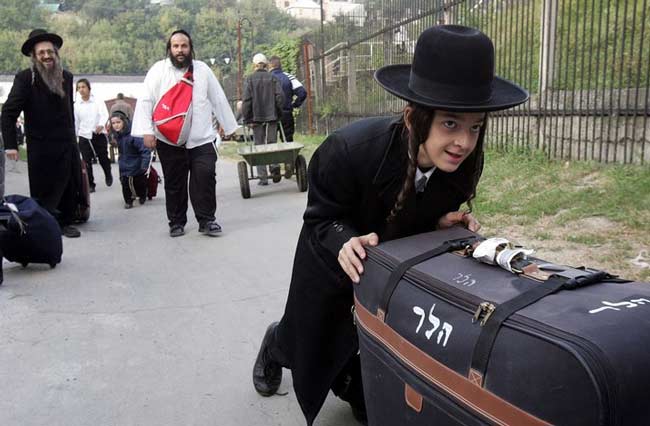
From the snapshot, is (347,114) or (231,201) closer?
(231,201)

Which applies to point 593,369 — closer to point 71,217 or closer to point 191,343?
point 191,343

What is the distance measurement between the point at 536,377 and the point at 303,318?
1328 millimetres

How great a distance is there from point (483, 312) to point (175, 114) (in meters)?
5.33

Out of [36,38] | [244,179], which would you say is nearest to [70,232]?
[36,38]

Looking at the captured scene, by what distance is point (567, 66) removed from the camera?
25.1ft

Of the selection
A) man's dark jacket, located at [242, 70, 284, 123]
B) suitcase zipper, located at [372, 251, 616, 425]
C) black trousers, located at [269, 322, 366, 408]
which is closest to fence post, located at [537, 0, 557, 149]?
man's dark jacket, located at [242, 70, 284, 123]

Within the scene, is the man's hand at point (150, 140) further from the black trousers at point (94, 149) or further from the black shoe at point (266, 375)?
the black trousers at point (94, 149)

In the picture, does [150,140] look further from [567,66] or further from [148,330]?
[567,66]

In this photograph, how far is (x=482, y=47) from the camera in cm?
204

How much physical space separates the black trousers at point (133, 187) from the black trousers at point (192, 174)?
8.60 feet

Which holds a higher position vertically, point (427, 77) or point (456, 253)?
point (427, 77)

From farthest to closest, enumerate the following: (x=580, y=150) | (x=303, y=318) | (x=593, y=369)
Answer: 1. (x=580, y=150)
2. (x=303, y=318)
3. (x=593, y=369)

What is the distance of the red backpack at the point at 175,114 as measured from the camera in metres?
6.43

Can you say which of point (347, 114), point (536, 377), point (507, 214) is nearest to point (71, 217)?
point (507, 214)
